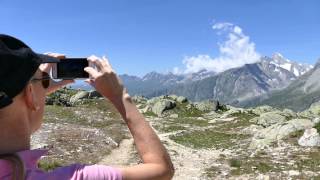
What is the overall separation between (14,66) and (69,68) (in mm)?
1014

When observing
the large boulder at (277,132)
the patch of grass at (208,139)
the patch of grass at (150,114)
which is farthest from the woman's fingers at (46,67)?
the patch of grass at (150,114)

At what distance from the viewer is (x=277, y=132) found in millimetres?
40062

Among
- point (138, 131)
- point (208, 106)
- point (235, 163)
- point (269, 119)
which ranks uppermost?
point (208, 106)

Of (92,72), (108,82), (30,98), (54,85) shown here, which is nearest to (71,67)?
(54,85)

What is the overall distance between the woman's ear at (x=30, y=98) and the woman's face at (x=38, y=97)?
0.8 inches

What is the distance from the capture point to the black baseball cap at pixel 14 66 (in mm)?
3529

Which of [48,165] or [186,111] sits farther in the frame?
[186,111]

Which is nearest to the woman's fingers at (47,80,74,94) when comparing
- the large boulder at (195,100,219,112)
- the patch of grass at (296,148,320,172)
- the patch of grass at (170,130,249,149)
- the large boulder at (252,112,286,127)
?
the patch of grass at (296,148,320,172)

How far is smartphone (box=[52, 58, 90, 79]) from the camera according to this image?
4.48 metres

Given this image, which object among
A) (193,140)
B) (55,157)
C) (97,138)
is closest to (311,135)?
(193,140)

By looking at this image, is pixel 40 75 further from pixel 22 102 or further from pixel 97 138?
pixel 97 138

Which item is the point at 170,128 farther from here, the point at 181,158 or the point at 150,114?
the point at 150,114

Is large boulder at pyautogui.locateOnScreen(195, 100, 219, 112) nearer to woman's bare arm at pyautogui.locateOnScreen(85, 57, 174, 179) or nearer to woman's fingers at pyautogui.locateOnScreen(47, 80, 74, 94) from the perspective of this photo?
woman's fingers at pyautogui.locateOnScreen(47, 80, 74, 94)

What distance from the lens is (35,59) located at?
12.2 feet
